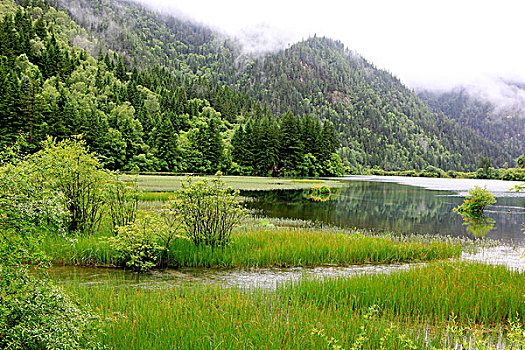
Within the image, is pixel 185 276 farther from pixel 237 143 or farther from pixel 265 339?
pixel 237 143

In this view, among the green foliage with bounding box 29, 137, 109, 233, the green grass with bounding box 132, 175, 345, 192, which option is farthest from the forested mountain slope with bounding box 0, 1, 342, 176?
the green foliage with bounding box 29, 137, 109, 233

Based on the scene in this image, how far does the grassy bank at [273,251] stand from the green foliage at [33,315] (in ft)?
27.9

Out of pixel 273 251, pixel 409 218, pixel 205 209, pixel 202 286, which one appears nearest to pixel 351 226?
pixel 409 218

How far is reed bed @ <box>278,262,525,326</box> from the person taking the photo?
8.62 m

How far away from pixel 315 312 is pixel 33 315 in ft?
18.2

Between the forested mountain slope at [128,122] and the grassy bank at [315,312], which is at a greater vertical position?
the forested mountain slope at [128,122]

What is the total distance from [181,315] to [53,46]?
140417mm

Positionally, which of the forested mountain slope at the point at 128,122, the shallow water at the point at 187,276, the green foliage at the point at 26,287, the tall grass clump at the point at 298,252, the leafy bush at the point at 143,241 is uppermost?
the forested mountain slope at the point at 128,122

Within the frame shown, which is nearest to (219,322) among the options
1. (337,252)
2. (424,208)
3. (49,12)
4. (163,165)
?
(337,252)

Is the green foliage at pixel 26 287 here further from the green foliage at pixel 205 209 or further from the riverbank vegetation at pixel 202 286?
the green foliage at pixel 205 209

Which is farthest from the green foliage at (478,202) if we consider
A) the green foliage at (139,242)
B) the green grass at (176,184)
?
the green foliage at (139,242)

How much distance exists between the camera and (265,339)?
20.6 feet

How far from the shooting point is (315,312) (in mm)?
7824

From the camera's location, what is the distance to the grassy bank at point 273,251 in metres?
13.2
